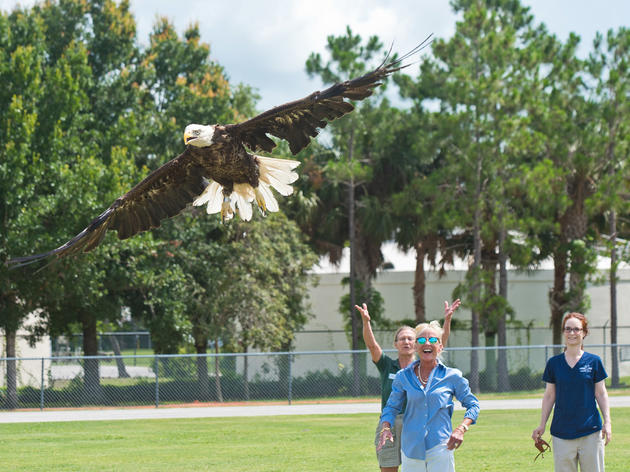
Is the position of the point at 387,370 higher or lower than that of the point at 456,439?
higher

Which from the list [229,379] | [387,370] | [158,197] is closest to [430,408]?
[387,370]

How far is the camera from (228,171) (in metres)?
9.37

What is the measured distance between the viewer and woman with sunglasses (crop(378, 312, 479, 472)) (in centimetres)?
546

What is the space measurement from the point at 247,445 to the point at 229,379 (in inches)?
455

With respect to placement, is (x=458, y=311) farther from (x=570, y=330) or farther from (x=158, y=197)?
(x=570, y=330)

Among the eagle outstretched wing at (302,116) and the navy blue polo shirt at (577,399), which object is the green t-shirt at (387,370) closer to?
the navy blue polo shirt at (577,399)

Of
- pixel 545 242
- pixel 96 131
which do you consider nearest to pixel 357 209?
pixel 545 242

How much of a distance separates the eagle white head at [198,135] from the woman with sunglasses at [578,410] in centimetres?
398

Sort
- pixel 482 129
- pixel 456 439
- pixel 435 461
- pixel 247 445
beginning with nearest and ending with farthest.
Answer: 1. pixel 456 439
2. pixel 435 461
3. pixel 247 445
4. pixel 482 129

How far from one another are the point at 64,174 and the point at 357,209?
1063 centimetres

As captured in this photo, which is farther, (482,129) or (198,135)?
(482,129)

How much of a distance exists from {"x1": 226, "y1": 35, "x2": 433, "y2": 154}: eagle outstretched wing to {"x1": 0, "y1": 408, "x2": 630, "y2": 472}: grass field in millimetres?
3531

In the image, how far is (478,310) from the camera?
25875 mm

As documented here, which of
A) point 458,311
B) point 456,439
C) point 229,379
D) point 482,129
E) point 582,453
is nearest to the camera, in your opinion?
point 456,439
